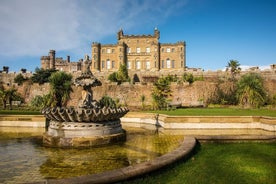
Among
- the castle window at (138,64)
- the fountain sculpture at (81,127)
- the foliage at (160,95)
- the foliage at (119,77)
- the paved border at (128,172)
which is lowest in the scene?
the paved border at (128,172)

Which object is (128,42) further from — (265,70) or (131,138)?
(131,138)

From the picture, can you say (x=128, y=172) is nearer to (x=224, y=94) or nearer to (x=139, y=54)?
(x=224, y=94)

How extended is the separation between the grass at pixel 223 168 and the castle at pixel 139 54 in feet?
188

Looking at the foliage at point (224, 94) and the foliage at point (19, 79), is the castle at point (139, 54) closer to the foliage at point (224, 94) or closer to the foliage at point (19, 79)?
Result: the foliage at point (19, 79)

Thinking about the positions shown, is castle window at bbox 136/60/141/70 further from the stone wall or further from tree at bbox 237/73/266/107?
tree at bbox 237/73/266/107

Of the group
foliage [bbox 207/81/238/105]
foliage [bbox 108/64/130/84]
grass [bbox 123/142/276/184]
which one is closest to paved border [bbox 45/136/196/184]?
grass [bbox 123/142/276/184]

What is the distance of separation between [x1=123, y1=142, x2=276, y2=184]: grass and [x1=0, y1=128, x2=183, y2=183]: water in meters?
1.28

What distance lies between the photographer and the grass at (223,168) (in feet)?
17.9

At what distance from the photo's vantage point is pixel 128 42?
229ft

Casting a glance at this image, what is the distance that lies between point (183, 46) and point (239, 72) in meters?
18.0

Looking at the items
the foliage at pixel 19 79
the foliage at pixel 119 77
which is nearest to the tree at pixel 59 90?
the foliage at pixel 119 77

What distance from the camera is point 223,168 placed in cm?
629

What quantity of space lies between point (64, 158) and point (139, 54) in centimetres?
6130

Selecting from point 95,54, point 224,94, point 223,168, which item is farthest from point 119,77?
point 223,168
